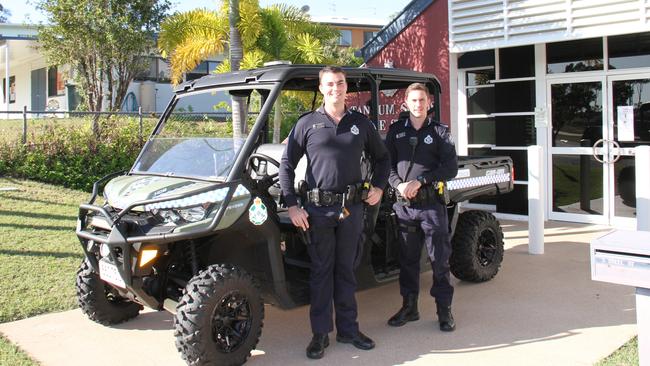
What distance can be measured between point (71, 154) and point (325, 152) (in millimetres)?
8583

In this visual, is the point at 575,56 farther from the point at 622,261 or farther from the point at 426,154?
the point at 622,261

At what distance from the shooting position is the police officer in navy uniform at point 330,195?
3986mm

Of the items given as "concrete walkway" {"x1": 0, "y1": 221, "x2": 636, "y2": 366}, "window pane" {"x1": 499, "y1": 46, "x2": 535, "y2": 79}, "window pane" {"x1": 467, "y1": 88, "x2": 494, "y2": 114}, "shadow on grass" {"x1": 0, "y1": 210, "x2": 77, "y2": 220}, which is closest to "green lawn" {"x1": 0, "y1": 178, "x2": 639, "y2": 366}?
"shadow on grass" {"x1": 0, "y1": 210, "x2": 77, "y2": 220}

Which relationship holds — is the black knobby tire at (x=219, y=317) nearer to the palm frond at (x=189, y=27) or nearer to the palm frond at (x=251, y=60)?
the palm frond at (x=251, y=60)

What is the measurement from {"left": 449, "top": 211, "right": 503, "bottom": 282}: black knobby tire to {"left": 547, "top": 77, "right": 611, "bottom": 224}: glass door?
3323mm

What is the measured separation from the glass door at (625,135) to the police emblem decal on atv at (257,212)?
6.12m

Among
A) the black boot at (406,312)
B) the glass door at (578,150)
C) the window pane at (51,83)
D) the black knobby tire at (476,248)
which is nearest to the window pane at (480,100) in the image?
the glass door at (578,150)

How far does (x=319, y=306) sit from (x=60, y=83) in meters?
23.0

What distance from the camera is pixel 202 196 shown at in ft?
12.3

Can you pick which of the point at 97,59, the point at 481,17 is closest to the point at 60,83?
the point at 97,59

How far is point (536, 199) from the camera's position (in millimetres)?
7035

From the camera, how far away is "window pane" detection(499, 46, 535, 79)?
9.03 m

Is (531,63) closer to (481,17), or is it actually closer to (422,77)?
(481,17)

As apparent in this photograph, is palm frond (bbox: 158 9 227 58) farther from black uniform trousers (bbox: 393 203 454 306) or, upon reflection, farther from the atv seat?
black uniform trousers (bbox: 393 203 454 306)
